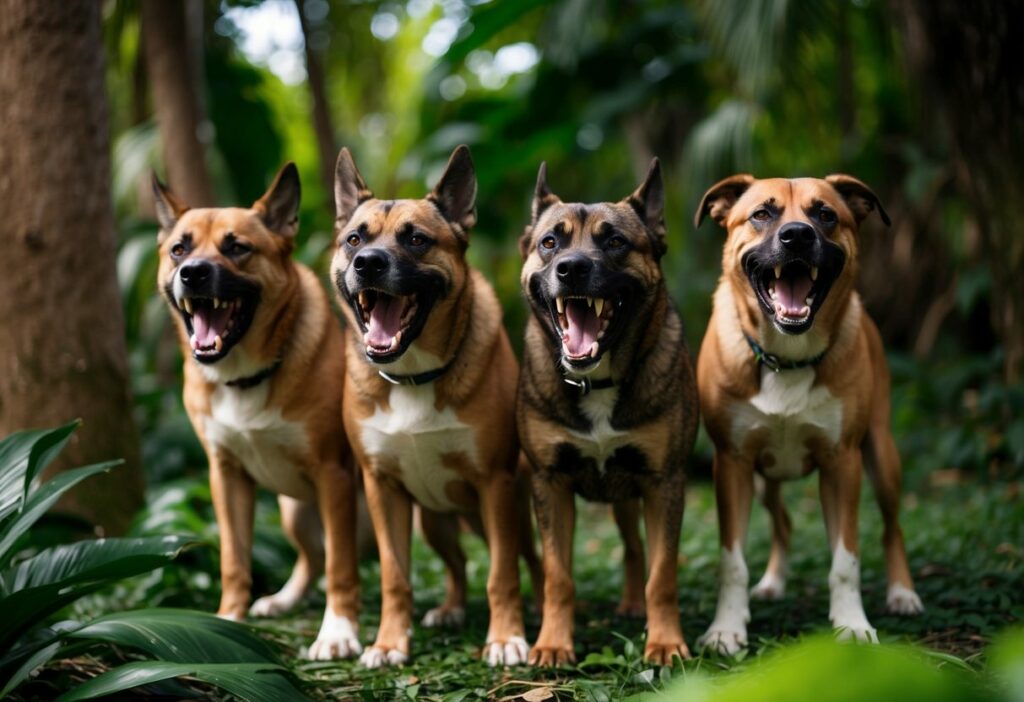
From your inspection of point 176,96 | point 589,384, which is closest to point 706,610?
point 589,384

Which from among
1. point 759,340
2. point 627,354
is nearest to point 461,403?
point 627,354

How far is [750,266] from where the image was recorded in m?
4.22

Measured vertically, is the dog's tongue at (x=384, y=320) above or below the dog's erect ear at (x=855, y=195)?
below

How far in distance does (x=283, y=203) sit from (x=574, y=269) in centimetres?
182

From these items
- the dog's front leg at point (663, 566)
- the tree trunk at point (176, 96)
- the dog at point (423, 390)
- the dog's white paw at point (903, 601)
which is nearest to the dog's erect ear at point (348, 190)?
the dog at point (423, 390)

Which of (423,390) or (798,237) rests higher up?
(798,237)

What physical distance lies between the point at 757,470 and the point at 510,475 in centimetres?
125

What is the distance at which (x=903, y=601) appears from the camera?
15.4 feet

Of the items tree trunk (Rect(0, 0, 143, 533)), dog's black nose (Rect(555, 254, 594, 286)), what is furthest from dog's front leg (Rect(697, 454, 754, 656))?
tree trunk (Rect(0, 0, 143, 533))

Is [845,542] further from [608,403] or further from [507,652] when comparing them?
[507,652]

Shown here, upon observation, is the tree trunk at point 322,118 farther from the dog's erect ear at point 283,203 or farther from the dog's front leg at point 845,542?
the dog's front leg at point 845,542

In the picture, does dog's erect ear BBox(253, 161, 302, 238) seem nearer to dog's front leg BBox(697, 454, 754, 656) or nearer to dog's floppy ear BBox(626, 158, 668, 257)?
dog's floppy ear BBox(626, 158, 668, 257)

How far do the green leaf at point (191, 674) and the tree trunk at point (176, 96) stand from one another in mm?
5528

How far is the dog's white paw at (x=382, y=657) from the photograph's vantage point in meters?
4.27
